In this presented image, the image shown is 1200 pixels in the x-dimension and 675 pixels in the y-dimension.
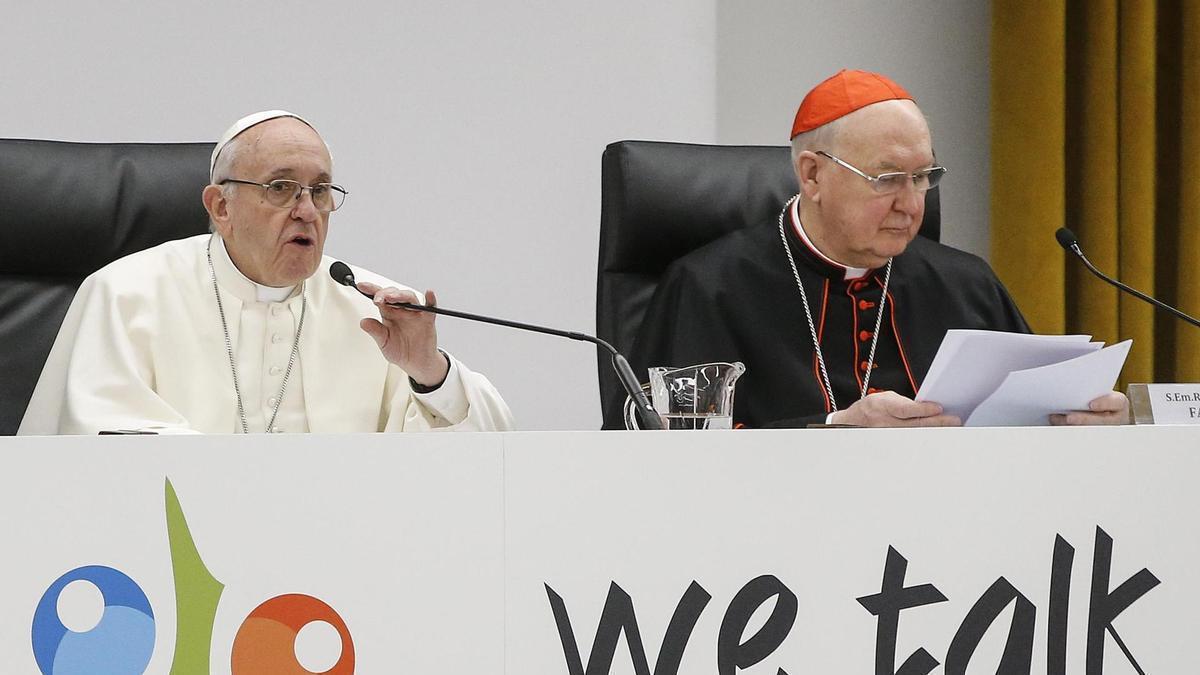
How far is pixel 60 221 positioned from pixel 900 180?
1513 millimetres

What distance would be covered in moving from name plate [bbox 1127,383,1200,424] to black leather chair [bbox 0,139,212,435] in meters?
1.65

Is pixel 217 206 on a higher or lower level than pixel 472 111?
lower

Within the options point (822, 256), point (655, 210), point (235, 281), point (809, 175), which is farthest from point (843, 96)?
point (235, 281)

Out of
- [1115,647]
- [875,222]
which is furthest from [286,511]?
[875,222]

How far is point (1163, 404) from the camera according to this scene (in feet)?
5.35

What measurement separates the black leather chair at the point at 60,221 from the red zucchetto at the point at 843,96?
1.13 m

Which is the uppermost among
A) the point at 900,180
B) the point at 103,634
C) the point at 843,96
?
the point at 843,96

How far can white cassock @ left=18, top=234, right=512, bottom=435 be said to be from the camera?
6.98 ft

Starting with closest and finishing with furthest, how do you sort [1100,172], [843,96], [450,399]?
1. [450,399]
2. [843,96]
3. [1100,172]

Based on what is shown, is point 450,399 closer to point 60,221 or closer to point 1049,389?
point 60,221

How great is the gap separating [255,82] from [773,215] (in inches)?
51.1

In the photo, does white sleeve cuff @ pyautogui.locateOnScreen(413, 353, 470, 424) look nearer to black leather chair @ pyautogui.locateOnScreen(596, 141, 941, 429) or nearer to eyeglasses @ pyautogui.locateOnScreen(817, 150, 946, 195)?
black leather chair @ pyautogui.locateOnScreen(596, 141, 941, 429)

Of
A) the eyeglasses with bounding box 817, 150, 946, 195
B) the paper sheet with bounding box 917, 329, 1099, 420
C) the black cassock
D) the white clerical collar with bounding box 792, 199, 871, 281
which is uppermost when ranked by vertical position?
the eyeglasses with bounding box 817, 150, 946, 195

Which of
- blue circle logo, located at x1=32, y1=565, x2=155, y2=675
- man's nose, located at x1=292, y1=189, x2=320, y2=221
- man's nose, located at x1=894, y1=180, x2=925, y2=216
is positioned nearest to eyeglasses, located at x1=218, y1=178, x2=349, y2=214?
man's nose, located at x1=292, y1=189, x2=320, y2=221
